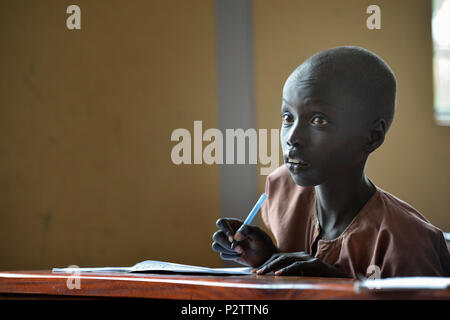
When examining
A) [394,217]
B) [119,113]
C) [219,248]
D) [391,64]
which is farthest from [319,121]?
[391,64]

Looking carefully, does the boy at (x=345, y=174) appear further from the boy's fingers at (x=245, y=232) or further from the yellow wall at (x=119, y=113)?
the yellow wall at (x=119, y=113)

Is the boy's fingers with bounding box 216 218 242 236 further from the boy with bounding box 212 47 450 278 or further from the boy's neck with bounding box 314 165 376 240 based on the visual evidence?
the boy's neck with bounding box 314 165 376 240

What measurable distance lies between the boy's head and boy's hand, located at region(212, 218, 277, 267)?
18cm

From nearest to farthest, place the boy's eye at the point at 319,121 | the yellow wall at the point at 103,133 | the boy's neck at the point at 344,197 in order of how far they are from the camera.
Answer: the boy's eye at the point at 319,121, the boy's neck at the point at 344,197, the yellow wall at the point at 103,133

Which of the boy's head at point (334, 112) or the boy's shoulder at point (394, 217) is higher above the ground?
the boy's head at point (334, 112)

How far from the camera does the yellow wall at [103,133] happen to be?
3.06m

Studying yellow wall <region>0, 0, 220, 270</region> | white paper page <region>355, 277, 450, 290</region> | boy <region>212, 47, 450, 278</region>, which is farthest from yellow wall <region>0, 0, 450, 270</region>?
white paper page <region>355, 277, 450, 290</region>

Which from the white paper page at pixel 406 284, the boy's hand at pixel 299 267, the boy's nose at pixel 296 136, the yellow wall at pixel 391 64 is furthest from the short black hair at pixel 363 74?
the yellow wall at pixel 391 64

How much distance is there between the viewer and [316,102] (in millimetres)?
1034

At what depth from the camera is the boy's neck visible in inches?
44.9

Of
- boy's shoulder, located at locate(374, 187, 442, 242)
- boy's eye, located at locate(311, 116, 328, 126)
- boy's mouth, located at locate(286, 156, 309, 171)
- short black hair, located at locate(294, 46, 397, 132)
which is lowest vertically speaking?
boy's shoulder, located at locate(374, 187, 442, 242)

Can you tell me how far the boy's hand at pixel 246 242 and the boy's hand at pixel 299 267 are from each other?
0.56 ft

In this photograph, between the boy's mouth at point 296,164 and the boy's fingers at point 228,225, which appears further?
the boy's fingers at point 228,225
